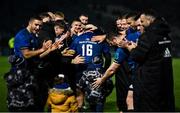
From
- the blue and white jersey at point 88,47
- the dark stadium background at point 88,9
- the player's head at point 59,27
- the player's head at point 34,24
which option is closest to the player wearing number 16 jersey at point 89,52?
the blue and white jersey at point 88,47

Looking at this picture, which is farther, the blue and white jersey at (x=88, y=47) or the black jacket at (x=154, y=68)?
the blue and white jersey at (x=88, y=47)

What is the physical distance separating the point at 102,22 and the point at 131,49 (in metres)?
34.0

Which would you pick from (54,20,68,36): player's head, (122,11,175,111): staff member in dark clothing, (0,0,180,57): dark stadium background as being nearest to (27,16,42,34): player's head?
(54,20,68,36): player's head

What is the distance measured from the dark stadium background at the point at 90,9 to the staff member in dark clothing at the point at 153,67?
3093 centimetres

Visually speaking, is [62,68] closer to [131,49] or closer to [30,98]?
[30,98]

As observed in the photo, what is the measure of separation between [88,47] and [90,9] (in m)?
33.3

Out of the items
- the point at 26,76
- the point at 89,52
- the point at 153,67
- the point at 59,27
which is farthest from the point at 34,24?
the point at 153,67

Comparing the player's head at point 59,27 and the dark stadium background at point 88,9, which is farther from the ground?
the dark stadium background at point 88,9

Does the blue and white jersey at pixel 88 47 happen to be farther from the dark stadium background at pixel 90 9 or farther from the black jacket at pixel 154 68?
the dark stadium background at pixel 90 9

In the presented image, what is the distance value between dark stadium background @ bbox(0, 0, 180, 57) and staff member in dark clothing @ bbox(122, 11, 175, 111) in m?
30.9

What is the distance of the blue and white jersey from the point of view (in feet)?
30.5

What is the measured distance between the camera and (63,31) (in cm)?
805

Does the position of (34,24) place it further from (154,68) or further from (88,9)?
(88,9)

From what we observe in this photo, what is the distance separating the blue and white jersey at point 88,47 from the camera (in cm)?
929
